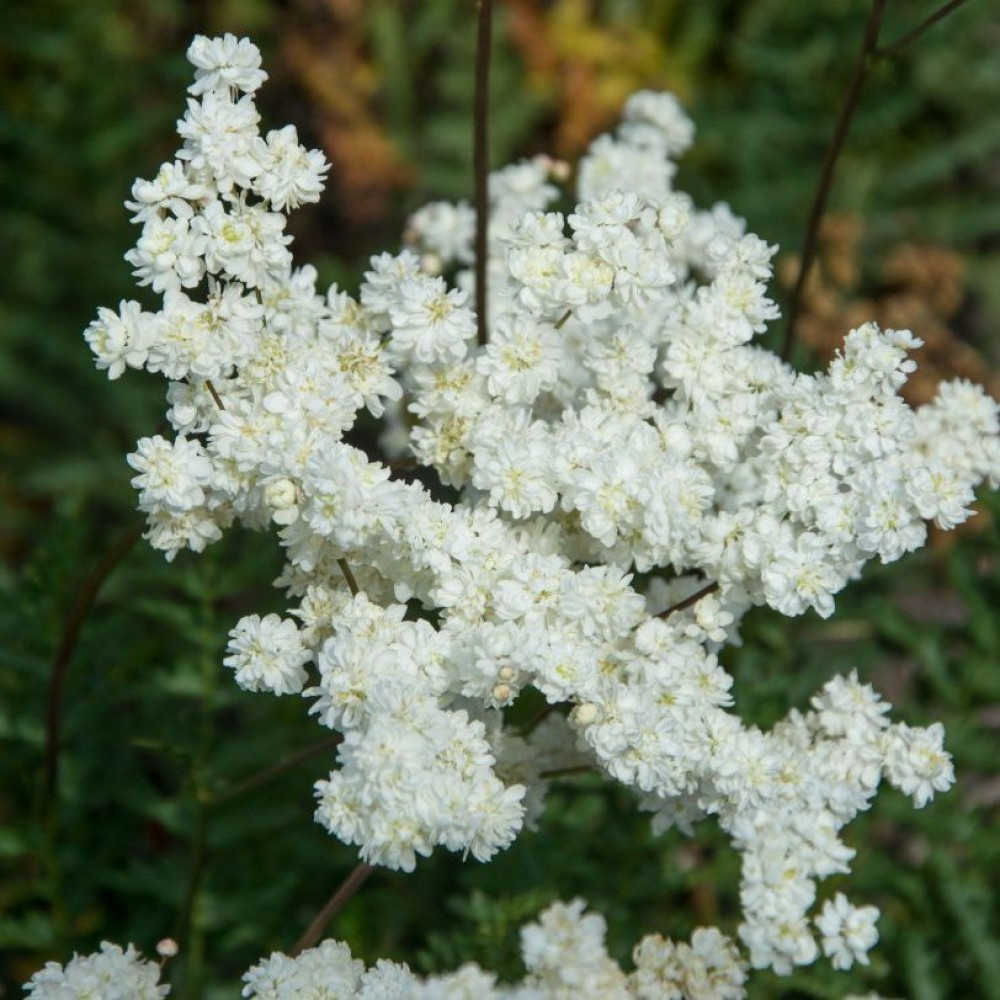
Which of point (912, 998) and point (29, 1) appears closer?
point (912, 998)

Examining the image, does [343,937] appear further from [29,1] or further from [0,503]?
[29,1]

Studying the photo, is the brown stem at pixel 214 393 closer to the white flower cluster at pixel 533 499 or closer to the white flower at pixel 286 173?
the white flower cluster at pixel 533 499

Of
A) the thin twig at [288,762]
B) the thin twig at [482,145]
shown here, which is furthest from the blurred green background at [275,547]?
the thin twig at [482,145]

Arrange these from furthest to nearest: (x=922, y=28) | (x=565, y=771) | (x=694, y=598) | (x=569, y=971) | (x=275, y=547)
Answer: (x=275, y=547), (x=922, y=28), (x=565, y=771), (x=694, y=598), (x=569, y=971)

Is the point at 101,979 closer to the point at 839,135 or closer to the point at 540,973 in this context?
the point at 540,973

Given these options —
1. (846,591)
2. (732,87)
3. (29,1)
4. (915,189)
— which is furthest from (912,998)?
(29,1)

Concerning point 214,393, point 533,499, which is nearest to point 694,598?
point 533,499
